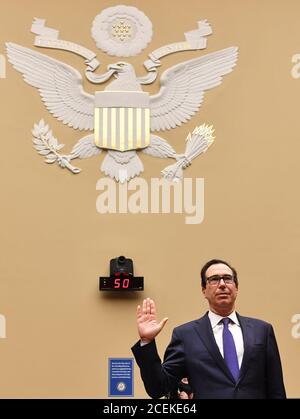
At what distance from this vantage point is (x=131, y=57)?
687 centimetres

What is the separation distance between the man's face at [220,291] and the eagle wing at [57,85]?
3.29 meters

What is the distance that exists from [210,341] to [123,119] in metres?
3.45

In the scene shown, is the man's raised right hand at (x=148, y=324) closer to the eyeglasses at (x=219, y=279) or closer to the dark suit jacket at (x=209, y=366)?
the dark suit jacket at (x=209, y=366)

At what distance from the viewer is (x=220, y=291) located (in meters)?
3.72

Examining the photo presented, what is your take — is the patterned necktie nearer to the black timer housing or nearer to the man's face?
the man's face

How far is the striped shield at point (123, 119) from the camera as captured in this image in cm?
679

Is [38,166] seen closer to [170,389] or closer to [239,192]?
[239,192]

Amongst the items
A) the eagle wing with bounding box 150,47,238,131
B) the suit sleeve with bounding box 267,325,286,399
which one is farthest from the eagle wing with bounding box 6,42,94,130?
the suit sleeve with bounding box 267,325,286,399

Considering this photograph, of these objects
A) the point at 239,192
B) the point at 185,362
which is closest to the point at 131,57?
the point at 239,192

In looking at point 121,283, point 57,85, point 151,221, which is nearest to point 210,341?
point 121,283

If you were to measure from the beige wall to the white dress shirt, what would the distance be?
2.85 m

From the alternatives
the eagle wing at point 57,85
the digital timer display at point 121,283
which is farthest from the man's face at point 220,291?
the eagle wing at point 57,85

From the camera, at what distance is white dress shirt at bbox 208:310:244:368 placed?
365cm

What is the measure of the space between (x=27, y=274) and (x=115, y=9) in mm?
2364
